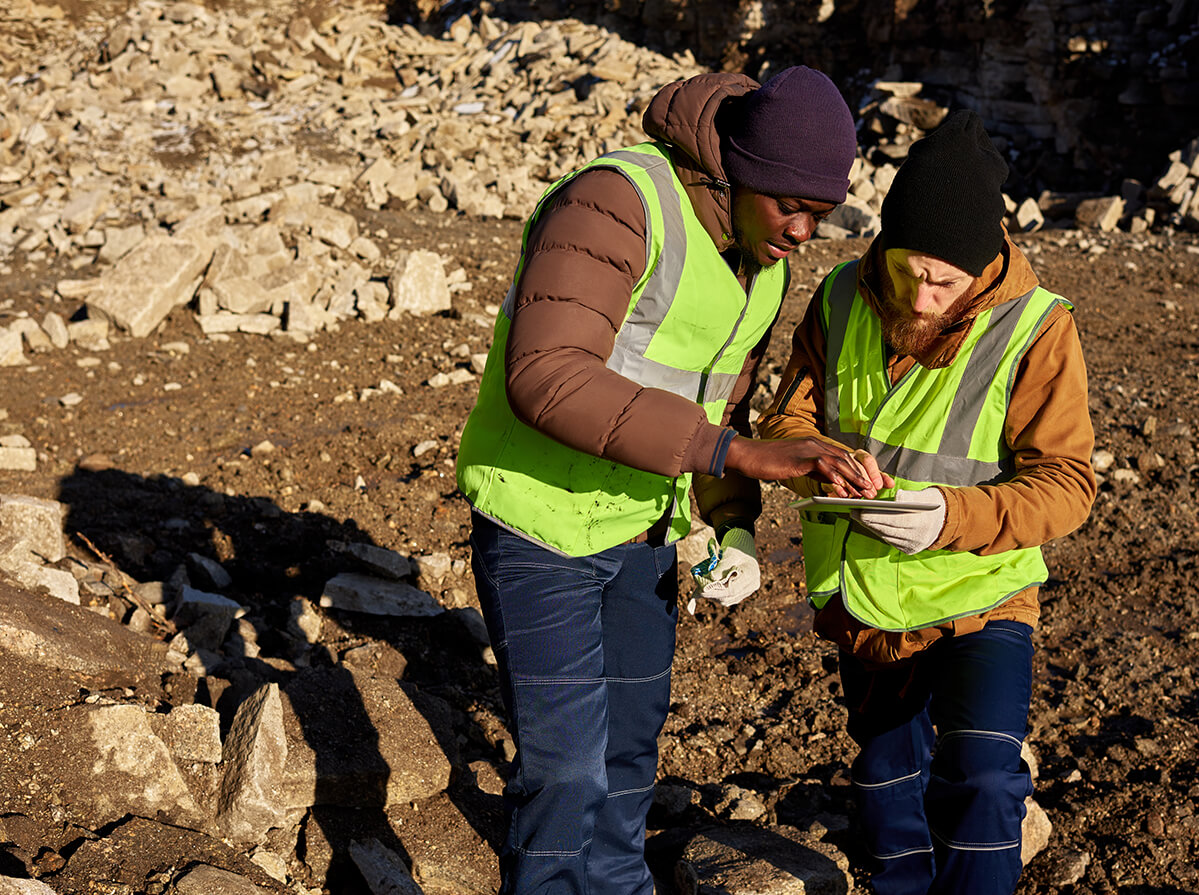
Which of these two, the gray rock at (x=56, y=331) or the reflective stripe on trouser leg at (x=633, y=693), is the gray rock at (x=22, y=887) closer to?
the reflective stripe on trouser leg at (x=633, y=693)

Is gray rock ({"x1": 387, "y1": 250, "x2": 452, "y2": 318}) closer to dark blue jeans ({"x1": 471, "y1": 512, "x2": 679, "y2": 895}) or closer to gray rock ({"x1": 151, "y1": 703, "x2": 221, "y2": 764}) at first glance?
gray rock ({"x1": 151, "y1": 703, "x2": 221, "y2": 764})

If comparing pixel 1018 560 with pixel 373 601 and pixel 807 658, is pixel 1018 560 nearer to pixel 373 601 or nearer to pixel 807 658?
pixel 807 658

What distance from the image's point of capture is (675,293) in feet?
7.27

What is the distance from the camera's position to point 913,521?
2.24 metres

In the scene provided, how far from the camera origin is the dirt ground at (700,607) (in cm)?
375

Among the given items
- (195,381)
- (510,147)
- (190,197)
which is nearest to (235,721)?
(195,381)

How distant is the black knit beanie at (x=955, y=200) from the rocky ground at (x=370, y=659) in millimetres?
1928

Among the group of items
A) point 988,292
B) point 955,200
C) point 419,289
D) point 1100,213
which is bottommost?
point 419,289

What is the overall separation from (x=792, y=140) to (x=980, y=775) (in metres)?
1.45

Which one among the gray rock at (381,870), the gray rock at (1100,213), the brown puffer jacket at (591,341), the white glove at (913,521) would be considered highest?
the brown puffer jacket at (591,341)

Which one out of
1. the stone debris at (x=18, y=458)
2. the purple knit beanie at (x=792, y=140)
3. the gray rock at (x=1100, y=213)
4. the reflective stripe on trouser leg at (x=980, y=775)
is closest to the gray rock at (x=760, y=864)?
the reflective stripe on trouser leg at (x=980, y=775)

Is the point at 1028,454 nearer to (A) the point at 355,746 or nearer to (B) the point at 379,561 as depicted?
(A) the point at 355,746

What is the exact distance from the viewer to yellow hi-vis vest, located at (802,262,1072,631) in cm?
238

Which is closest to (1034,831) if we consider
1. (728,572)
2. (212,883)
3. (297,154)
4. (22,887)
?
(728,572)
